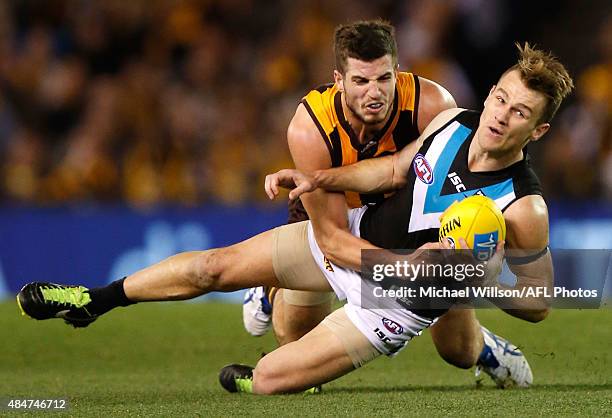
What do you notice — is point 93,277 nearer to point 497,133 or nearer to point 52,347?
point 52,347

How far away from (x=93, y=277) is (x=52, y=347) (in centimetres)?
327

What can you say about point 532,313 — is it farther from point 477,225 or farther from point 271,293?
point 271,293

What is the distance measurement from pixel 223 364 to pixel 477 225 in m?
2.82

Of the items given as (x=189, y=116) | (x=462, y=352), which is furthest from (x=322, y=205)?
(x=189, y=116)

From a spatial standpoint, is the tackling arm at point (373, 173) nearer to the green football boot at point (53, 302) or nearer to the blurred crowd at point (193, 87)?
the green football boot at point (53, 302)

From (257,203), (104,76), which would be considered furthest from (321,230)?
(104,76)

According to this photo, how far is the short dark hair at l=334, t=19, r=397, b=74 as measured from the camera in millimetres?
6375

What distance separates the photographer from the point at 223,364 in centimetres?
809

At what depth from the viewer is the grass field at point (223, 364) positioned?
598cm

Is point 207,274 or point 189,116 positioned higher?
point 189,116

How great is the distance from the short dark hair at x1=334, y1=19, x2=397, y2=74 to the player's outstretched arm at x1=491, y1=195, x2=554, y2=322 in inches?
41.3

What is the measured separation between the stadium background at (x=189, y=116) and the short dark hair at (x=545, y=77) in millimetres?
3784

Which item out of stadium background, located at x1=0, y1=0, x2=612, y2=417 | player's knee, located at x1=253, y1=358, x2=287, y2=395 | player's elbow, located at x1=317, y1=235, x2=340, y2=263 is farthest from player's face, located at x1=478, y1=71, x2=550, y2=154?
stadium background, located at x1=0, y1=0, x2=612, y2=417

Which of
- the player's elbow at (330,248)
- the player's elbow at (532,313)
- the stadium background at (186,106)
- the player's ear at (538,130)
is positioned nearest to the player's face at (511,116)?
the player's ear at (538,130)
